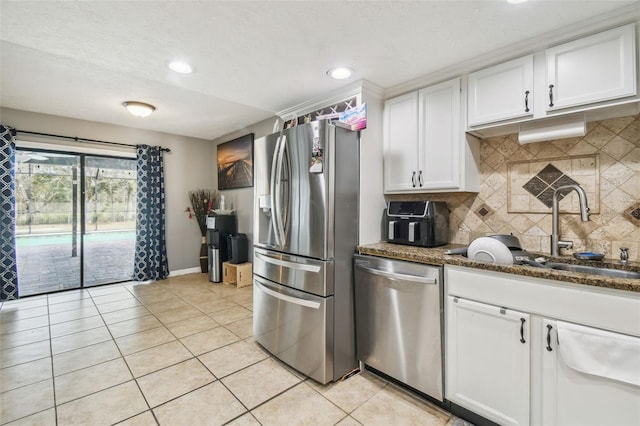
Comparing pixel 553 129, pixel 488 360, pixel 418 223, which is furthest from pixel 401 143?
pixel 488 360

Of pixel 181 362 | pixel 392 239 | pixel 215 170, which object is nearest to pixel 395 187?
pixel 392 239

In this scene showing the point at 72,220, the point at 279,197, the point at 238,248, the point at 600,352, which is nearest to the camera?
the point at 600,352

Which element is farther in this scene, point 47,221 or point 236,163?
point 236,163

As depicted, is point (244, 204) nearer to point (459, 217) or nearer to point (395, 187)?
point (395, 187)

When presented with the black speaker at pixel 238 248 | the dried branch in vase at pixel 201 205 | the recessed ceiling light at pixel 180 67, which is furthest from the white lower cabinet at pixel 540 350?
the dried branch in vase at pixel 201 205

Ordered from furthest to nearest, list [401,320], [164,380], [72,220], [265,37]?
[72,220]
[164,380]
[401,320]
[265,37]

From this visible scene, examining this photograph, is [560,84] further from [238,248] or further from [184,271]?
[184,271]

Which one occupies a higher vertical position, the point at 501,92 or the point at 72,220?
the point at 501,92

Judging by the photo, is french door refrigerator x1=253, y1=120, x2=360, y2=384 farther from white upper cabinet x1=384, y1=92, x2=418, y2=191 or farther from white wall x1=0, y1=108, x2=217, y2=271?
white wall x1=0, y1=108, x2=217, y2=271

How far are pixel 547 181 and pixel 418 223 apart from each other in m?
0.91

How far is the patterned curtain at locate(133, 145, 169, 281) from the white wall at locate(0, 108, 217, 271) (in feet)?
0.54

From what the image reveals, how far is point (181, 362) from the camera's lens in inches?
90.4

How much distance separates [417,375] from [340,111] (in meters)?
2.13

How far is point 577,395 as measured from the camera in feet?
4.30
